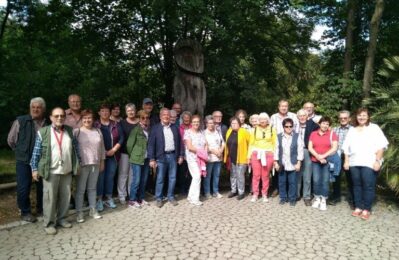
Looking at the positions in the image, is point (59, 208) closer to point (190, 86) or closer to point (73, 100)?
point (73, 100)

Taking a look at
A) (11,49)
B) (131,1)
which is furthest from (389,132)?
(11,49)

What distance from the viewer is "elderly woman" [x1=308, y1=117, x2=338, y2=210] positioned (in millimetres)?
6605

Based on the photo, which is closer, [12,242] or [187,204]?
[12,242]

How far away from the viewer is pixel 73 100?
6012 mm

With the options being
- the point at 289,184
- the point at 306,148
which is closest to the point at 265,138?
the point at 306,148

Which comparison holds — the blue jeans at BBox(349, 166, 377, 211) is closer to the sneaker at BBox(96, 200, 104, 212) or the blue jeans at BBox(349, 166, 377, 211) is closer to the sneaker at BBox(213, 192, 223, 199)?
the sneaker at BBox(213, 192, 223, 199)

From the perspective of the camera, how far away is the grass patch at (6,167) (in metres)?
8.98

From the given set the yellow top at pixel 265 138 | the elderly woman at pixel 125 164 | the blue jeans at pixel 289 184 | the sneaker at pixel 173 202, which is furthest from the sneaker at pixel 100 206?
the blue jeans at pixel 289 184

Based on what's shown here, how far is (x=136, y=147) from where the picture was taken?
257 inches

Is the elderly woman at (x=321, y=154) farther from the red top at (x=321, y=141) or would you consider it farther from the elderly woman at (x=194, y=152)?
the elderly woman at (x=194, y=152)

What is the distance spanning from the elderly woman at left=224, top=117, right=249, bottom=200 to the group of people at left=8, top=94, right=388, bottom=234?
0.8 inches

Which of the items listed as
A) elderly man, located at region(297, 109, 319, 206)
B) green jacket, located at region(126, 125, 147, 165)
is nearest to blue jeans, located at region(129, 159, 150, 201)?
green jacket, located at region(126, 125, 147, 165)

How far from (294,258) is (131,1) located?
8568 mm

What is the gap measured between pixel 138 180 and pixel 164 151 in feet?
→ 2.20
